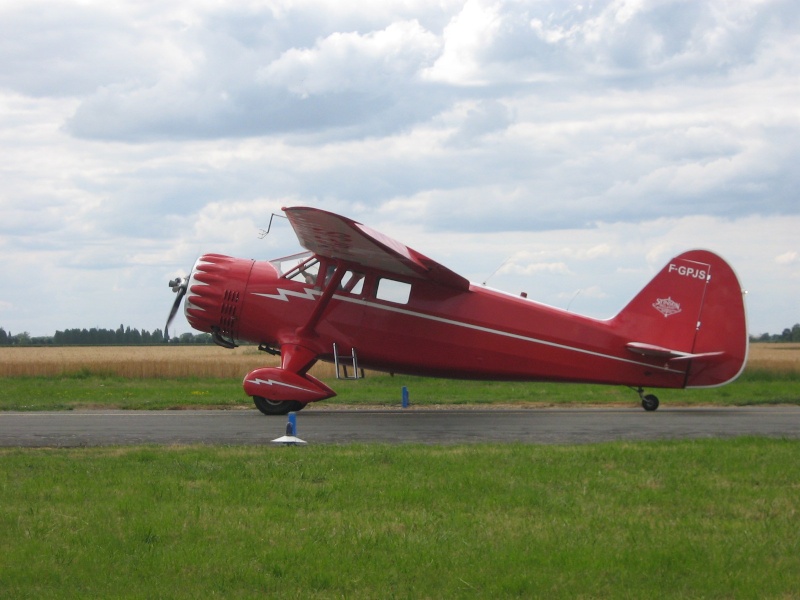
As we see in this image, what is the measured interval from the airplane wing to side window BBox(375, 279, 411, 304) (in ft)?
0.77

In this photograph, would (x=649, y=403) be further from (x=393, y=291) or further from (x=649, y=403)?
(x=393, y=291)

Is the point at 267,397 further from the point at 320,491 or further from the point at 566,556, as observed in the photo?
the point at 566,556

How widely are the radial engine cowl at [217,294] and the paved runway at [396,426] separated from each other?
5.91 ft

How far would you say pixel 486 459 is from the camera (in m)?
10.5

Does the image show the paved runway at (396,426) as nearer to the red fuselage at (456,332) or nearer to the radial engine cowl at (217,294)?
the red fuselage at (456,332)

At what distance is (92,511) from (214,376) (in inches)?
1002

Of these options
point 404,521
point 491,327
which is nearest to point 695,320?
point 491,327

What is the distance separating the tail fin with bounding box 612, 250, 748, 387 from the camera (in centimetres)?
1850

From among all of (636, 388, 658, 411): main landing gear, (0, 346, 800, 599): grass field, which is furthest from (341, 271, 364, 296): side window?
(0, 346, 800, 599): grass field

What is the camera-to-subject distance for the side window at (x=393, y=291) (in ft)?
60.8

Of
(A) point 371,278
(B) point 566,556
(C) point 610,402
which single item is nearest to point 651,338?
(C) point 610,402

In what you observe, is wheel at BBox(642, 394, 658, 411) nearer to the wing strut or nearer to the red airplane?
the red airplane

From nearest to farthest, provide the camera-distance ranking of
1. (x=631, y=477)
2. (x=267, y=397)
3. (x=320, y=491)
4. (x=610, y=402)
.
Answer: (x=320, y=491)
(x=631, y=477)
(x=267, y=397)
(x=610, y=402)

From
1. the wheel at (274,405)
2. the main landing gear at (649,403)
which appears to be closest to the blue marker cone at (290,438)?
the wheel at (274,405)
